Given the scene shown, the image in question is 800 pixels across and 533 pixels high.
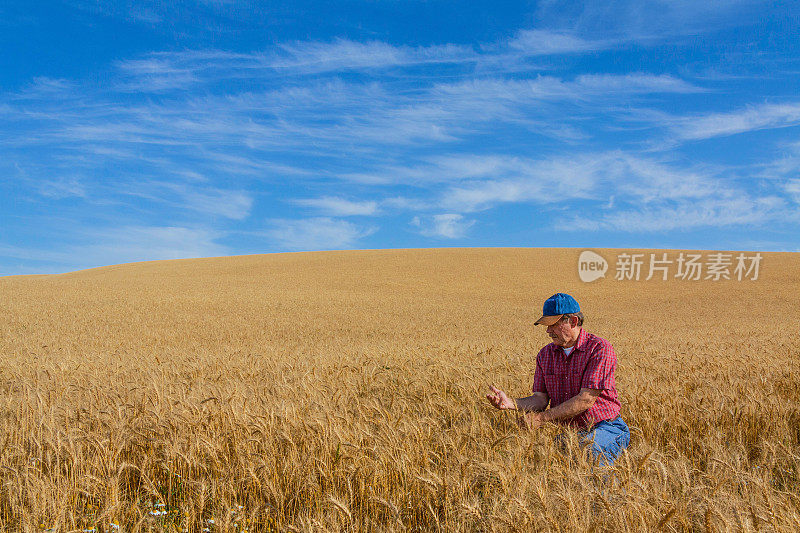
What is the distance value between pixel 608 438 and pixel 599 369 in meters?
0.50

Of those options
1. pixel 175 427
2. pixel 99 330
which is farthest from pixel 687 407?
pixel 99 330

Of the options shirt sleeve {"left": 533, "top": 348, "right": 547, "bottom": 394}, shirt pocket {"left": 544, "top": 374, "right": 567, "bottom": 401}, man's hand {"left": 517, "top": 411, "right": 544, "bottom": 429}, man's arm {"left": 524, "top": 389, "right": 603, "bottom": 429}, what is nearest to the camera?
man's hand {"left": 517, "top": 411, "right": 544, "bottom": 429}

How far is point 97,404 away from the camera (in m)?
4.69

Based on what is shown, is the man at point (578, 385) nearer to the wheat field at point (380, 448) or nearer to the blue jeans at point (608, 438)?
the blue jeans at point (608, 438)

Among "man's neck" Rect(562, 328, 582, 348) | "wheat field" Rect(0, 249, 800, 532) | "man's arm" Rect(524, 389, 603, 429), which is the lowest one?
"wheat field" Rect(0, 249, 800, 532)

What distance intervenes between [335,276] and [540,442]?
44464mm

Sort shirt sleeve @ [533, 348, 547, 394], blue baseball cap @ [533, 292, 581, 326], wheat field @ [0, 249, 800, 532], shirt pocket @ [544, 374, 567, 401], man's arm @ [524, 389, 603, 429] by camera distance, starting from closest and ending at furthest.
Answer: wheat field @ [0, 249, 800, 532] < man's arm @ [524, 389, 603, 429] < blue baseball cap @ [533, 292, 581, 326] < shirt pocket @ [544, 374, 567, 401] < shirt sleeve @ [533, 348, 547, 394]

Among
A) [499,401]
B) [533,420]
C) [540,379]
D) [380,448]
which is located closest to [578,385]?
[540,379]

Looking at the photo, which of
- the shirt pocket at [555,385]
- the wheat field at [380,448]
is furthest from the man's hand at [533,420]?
the shirt pocket at [555,385]

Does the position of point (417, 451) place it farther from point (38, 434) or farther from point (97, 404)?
point (97, 404)

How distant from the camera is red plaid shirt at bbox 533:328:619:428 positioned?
144 inches

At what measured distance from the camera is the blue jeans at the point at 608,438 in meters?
3.33

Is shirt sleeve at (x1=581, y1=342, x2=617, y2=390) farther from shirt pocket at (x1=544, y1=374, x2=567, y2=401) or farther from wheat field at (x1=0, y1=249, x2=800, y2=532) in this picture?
wheat field at (x1=0, y1=249, x2=800, y2=532)

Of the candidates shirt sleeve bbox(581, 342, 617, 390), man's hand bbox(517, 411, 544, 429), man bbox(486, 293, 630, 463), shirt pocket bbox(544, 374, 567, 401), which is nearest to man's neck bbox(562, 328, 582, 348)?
man bbox(486, 293, 630, 463)
